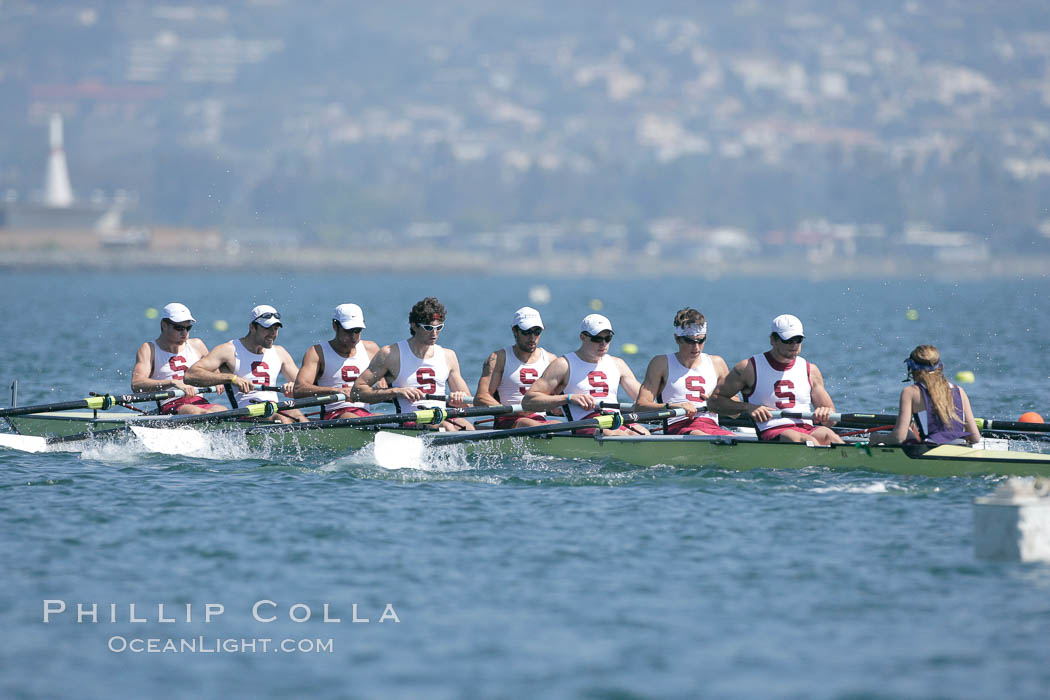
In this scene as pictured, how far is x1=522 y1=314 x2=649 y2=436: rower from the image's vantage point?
14.8m

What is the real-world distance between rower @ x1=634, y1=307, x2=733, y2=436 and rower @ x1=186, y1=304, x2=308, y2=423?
145 inches

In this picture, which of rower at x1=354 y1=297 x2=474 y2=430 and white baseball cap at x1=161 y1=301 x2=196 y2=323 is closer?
rower at x1=354 y1=297 x2=474 y2=430

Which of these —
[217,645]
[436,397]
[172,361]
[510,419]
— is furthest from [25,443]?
[217,645]

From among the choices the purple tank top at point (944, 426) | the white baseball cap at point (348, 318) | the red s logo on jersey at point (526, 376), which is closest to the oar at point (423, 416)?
the red s logo on jersey at point (526, 376)

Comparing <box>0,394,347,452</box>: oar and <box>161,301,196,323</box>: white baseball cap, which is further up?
<box>161,301,196,323</box>: white baseball cap

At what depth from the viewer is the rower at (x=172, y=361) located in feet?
54.5

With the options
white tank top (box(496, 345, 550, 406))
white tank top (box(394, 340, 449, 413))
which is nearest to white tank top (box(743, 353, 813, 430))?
white tank top (box(496, 345, 550, 406))

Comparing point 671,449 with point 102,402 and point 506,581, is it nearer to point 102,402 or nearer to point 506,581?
point 506,581

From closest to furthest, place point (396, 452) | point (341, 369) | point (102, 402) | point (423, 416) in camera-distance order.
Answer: point (396, 452) < point (423, 416) < point (341, 369) < point (102, 402)

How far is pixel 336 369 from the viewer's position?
16.2 m

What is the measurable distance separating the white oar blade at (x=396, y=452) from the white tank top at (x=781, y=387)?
3.14 m

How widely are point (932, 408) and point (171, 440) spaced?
24.2 feet

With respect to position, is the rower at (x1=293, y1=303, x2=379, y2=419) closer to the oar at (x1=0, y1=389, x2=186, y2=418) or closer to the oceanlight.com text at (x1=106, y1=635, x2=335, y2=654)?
the oar at (x1=0, y1=389, x2=186, y2=418)

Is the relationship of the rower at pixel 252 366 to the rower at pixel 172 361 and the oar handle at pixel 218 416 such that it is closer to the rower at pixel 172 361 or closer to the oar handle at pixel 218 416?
the oar handle at pixel 218 416
